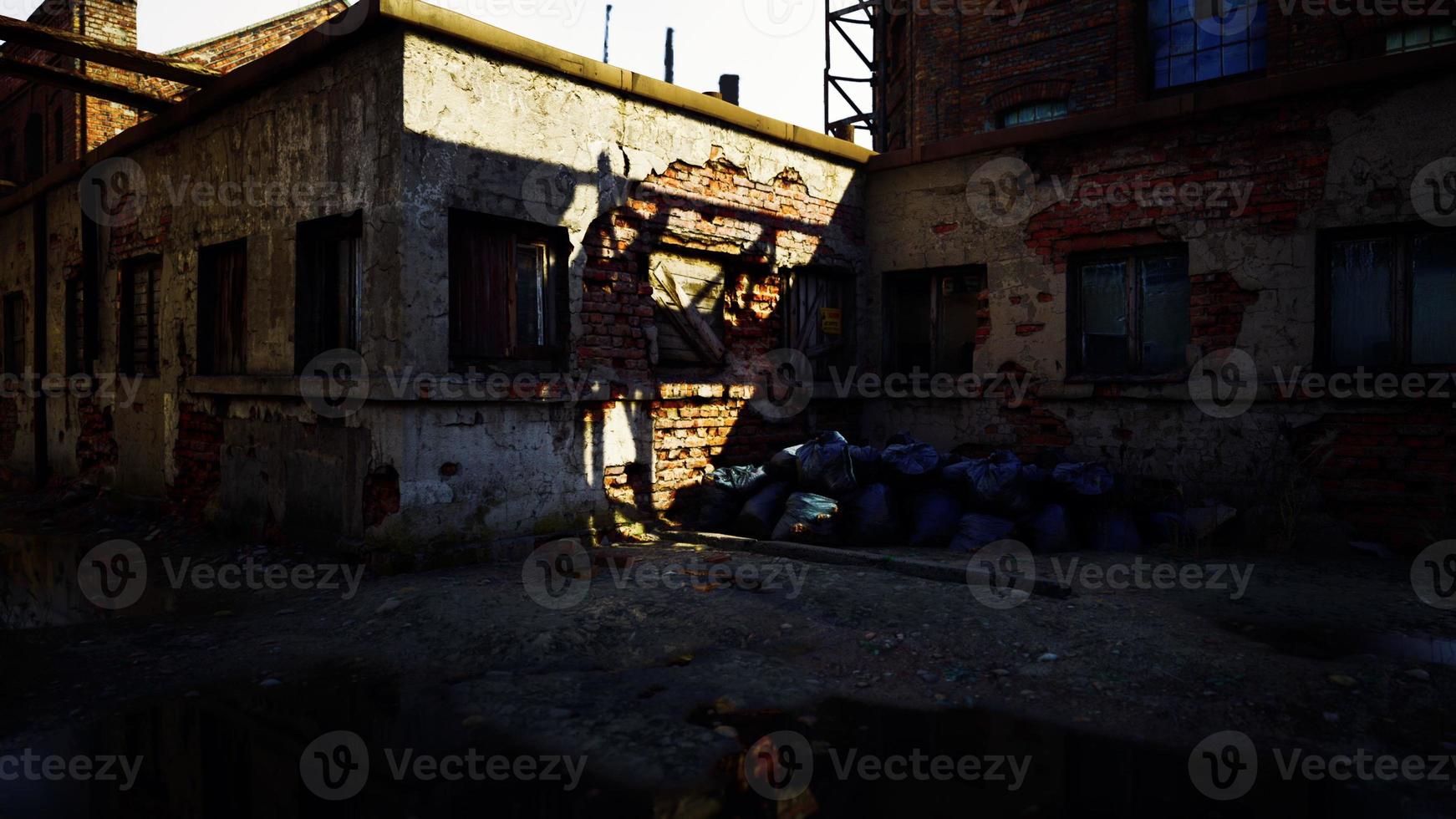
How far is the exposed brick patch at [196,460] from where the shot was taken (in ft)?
21.5

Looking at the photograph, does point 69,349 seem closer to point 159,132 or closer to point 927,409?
point 159,132

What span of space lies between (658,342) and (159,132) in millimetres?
4855

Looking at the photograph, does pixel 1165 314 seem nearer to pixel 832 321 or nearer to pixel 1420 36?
pixel 832 321

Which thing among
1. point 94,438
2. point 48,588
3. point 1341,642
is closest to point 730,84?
point 94,438

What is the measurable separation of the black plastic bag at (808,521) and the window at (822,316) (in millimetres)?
2132

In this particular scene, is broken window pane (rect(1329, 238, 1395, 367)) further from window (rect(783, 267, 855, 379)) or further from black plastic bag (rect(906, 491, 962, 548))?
window (rect(783, 267, 855, 379))

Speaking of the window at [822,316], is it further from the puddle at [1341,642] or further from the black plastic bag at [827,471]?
the puddle at [1341,642]

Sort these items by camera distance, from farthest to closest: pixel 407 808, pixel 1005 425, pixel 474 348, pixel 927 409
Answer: pixel 927 409 < pixel 1005 425 < pixel 474 348 < pixel 407 808

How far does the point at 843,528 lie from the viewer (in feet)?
19.3

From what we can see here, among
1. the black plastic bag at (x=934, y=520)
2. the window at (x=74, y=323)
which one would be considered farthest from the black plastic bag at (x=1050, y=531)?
the window at (x=74, y=323)

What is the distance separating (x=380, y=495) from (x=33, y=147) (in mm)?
17892

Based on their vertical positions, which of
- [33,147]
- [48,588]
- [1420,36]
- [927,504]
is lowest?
[48,588]

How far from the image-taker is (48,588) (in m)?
5.18

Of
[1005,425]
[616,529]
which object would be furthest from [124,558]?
[1005,425]
